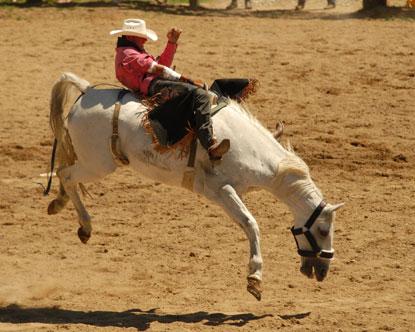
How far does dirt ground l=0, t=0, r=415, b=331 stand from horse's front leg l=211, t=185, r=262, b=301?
11.9 inches

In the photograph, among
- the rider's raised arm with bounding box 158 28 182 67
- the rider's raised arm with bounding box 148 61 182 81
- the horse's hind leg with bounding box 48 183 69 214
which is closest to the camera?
the rider's raised arm with bounding box 148 61 182 81

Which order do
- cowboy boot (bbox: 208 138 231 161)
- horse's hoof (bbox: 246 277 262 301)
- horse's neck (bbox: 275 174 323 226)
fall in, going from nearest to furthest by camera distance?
horse's hoof (bbox: 246 277 262 301), cowboy boot (bbox: 208 138 231 161), horse's neck (bbox: 275 174 323 226)

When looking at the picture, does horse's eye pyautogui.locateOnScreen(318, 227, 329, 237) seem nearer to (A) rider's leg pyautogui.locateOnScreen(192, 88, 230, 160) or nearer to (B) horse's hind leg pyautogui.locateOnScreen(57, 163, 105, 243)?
(A) rider's leg pyautogui.locateOnScreen(192, 88, 230, 160)

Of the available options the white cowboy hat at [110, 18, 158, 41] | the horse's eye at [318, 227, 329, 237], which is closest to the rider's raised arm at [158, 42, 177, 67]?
the white cowboy hat at [110, 18, 158, 41]

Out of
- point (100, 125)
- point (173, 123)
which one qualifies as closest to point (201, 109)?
point (173, 123)

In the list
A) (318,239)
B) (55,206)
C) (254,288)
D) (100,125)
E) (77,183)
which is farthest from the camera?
(55,206)

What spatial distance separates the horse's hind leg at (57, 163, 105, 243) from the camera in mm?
9781

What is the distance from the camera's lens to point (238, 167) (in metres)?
9.06

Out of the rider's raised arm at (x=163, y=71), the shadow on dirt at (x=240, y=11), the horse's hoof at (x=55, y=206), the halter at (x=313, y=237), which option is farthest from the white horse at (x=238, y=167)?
the shadow on dirt at (x=240, y=11)

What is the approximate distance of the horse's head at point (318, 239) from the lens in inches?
353

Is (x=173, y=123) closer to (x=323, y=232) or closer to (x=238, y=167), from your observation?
(x=238, y=167)

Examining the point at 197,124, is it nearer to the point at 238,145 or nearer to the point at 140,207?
the point at 238,145

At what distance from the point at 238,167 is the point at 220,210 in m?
2.55

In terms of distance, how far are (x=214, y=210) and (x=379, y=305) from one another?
297cm
